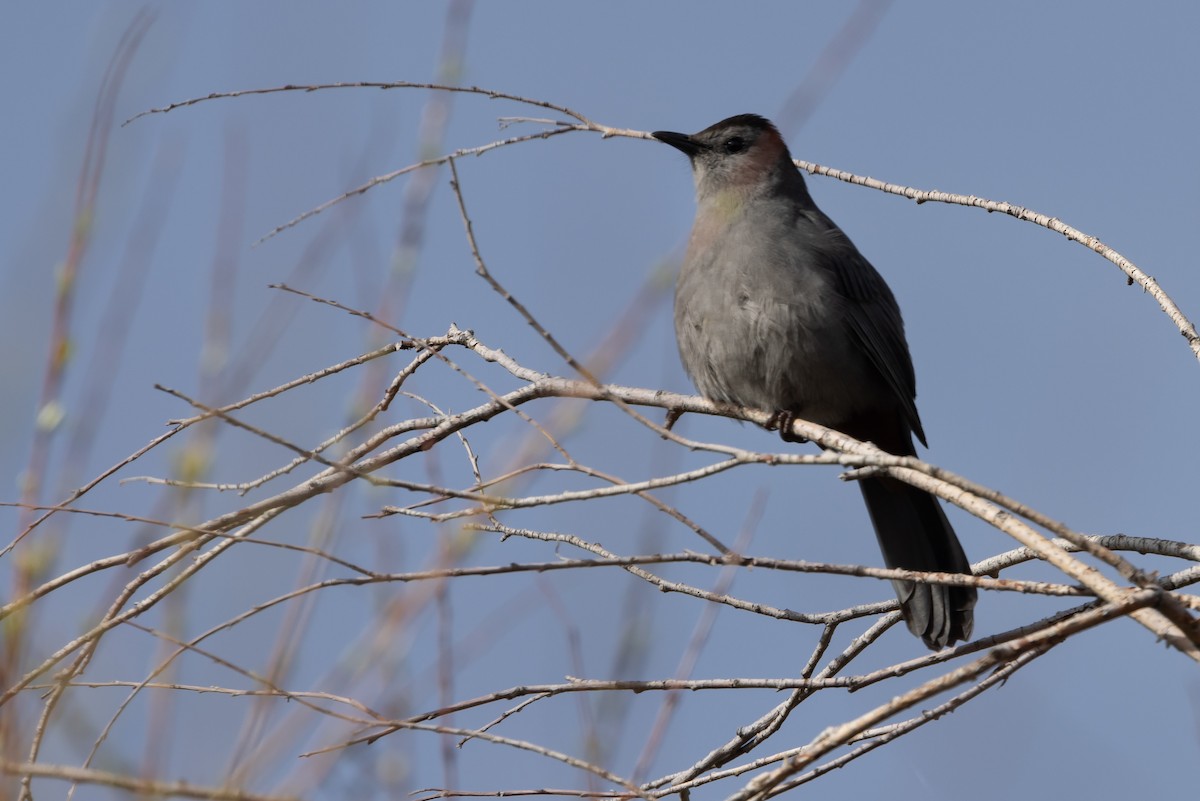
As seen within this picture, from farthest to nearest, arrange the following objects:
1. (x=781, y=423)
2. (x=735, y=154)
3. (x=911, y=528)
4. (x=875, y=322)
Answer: (x=735, y=154), (x=875, y=322), (x=911, y=528), (x=781, y=423)

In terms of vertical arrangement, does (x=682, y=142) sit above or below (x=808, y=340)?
above

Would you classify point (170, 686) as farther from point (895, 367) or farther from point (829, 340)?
point (895, 367)

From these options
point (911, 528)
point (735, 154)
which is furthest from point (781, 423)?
point (735, 154)

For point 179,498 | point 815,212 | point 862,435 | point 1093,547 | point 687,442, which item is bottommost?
point 179,498

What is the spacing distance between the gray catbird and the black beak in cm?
56

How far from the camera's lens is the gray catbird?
4801 mm

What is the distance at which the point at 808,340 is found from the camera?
15.7ft

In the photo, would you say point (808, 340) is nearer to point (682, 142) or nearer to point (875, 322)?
point (875, 322)

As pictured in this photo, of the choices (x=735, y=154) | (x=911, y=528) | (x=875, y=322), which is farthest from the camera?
(x=735, y=154)

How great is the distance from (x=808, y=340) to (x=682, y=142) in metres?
1.54

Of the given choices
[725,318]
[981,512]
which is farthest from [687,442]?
[725,318]

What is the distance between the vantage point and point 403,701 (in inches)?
82.0

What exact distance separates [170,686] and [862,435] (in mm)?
4105

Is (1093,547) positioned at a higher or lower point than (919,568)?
lower
